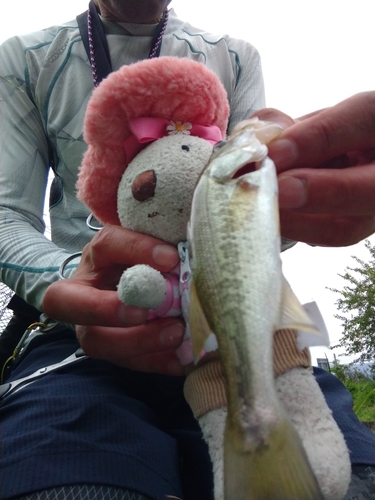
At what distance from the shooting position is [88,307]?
0.89 metres

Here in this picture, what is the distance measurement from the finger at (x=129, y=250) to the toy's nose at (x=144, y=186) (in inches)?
3.2

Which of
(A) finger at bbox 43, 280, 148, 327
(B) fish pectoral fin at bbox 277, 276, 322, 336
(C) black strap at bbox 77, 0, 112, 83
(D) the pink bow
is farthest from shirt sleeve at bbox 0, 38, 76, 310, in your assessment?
(B) fish pectoral fin at bbox 277, 276, 322, 336

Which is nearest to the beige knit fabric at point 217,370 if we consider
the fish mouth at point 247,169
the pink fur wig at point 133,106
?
the fish mouth at point 247,169

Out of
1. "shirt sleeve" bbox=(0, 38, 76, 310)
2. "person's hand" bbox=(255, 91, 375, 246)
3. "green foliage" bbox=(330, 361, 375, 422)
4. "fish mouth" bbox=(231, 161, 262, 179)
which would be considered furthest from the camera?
"green foliage" bbox=(330, 361, 375, 422)

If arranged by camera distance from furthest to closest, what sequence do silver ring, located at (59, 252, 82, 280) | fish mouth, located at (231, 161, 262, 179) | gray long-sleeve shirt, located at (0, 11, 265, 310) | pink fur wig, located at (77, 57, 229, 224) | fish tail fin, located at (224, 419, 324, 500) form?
gray long-sleeve shirt, located at (0, 11, 265, 310) → silver ring, located at (59, 252, 82, 280) → pink fur wig, located at (77, 57, 229, 224) → fish mouth, located at (231, 161, 262, 179) → fish tail fin, located at (224, 419, 324, 500)

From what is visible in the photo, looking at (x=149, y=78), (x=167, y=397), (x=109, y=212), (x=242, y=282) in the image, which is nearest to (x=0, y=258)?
(x=109, y=212)

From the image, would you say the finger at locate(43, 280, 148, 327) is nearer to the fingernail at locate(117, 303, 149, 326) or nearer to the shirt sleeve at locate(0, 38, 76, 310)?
the fingernail at locate(117, 303, 149, 326)

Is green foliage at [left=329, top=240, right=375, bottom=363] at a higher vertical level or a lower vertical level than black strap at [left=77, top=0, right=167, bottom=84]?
lower

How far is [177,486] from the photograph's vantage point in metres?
0.97

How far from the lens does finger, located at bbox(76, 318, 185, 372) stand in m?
0.86

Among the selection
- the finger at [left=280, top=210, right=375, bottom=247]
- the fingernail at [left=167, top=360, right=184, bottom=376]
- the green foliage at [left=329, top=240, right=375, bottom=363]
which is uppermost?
the finger at [left=280, top=210, right=375, bottom=247]

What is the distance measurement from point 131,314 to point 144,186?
0.84 ft

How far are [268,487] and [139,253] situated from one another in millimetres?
479

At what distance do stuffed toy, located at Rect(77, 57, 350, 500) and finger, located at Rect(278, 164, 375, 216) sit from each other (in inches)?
7.9
